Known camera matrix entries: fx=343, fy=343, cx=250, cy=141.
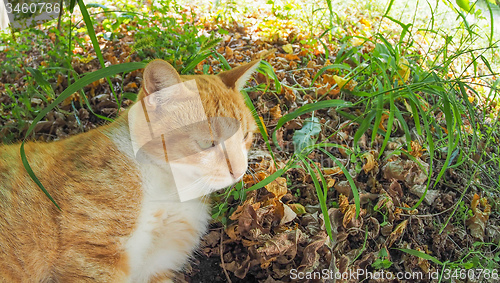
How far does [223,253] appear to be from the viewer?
1644 mm

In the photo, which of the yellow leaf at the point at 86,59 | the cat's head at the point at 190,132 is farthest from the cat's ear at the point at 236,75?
the yellow leaf at the point at 86,59

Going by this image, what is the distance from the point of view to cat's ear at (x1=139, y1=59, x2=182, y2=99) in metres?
1.17

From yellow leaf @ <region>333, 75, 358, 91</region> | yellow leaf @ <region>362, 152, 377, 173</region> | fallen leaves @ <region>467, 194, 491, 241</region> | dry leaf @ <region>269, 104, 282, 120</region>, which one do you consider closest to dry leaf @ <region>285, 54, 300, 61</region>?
yellow leaf @ <region>333, 75, 358, 91</region>

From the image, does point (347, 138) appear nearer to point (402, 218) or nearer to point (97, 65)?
point (402, 218)

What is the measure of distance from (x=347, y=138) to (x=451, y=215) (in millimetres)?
686

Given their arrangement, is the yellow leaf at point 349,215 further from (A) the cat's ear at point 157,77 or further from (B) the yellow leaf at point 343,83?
(A) the cat's ear at point 157,77

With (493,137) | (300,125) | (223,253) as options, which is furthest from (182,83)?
(493,137)
